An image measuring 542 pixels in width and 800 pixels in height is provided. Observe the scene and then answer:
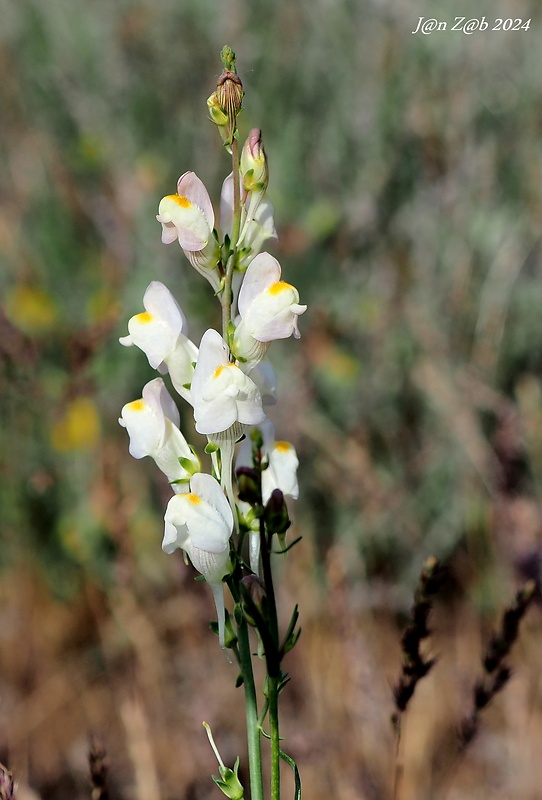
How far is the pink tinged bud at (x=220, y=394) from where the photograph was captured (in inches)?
30.0

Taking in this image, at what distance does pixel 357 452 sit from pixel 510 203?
1.24 meters

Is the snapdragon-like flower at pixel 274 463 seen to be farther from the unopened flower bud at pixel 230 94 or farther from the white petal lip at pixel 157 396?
the unopened flower bud at pixel 230 94

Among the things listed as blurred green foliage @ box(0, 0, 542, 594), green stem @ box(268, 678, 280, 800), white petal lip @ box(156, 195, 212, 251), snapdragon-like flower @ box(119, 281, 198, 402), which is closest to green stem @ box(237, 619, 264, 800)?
green stem @ box(268, 678, 280, 800)

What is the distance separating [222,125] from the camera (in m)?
0.81

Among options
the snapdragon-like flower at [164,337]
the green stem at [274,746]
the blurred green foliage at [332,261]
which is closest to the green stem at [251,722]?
the green stem at [274,746]

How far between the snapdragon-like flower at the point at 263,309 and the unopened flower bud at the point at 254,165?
0.27 feet

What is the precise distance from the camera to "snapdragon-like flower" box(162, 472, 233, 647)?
74 centimetres

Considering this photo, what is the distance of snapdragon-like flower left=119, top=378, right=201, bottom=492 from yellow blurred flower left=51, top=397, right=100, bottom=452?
1.56m

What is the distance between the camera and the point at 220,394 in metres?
0.76

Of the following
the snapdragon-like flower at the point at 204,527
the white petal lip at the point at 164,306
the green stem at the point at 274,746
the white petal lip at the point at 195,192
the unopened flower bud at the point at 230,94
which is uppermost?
the unopened flower bud at the point at 230,94

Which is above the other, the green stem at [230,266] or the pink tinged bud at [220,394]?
the green stem at [230,266]

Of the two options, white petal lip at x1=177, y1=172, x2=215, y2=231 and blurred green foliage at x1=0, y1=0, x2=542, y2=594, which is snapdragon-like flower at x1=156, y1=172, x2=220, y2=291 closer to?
white petal lip at x1=177, y1=172, x2=215, y2=231

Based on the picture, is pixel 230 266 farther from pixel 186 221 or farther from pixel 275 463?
pixel 275 463

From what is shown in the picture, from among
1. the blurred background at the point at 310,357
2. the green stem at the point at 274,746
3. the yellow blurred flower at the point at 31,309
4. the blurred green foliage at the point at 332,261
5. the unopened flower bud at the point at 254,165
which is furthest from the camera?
the yellow blurred flower at the point at 31,309
